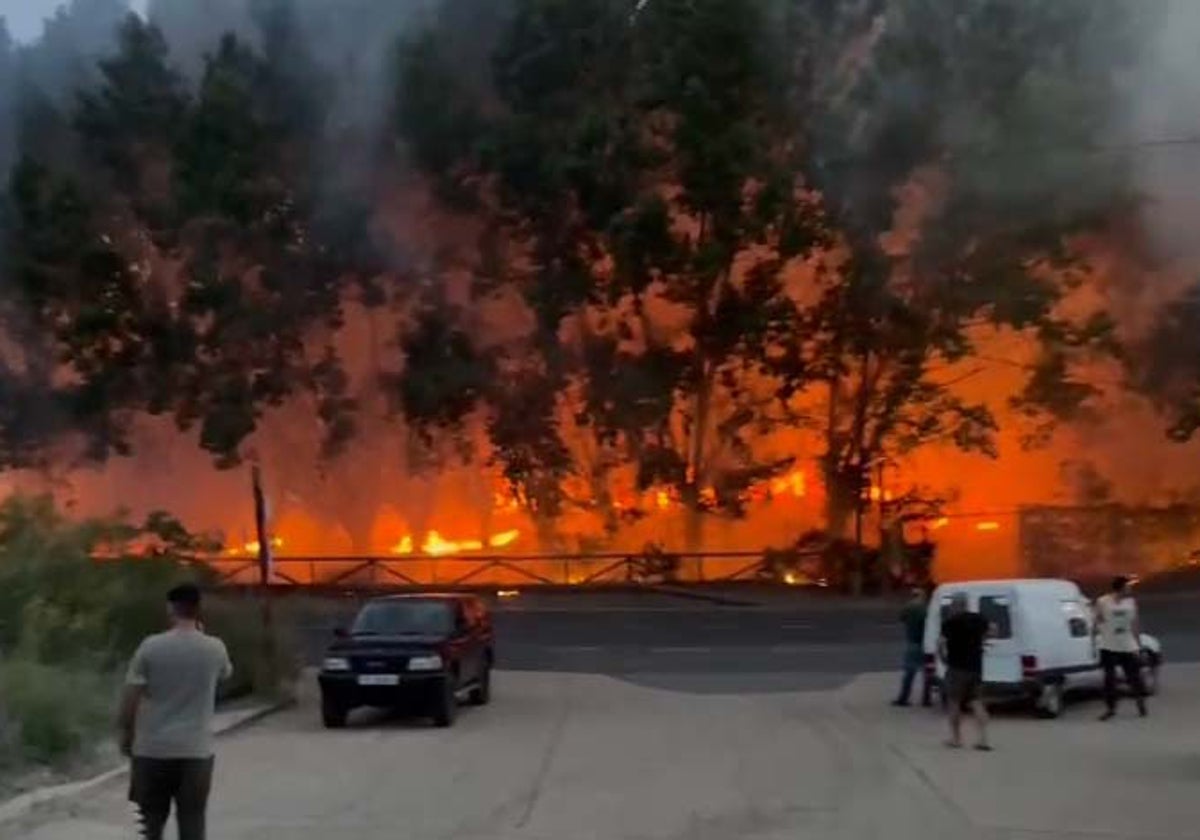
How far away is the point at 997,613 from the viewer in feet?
Result: 70.4

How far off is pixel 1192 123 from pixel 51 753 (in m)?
35.9

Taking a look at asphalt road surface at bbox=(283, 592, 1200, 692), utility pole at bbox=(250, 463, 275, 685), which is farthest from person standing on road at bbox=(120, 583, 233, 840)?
asphalt road surface at bbox=(283, 592, 1200, 692)

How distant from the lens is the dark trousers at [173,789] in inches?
350

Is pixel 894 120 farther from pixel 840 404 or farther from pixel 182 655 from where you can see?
pixel 182 655

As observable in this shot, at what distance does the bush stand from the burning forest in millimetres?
A: 28387

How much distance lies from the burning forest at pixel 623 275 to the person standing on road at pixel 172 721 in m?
36.0

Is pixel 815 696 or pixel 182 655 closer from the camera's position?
pixel 182 655

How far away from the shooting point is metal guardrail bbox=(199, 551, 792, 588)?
4853 centimetres

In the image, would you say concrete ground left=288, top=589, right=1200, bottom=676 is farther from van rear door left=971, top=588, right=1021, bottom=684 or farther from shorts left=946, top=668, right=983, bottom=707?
shorts left=946, top=668, right=983, bottom=707

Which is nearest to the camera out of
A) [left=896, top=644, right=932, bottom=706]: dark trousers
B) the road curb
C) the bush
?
the road curb

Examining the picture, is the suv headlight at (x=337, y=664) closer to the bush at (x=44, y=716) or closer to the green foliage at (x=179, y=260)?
the bush at (x=44, y=716)

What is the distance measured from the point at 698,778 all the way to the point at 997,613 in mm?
6571

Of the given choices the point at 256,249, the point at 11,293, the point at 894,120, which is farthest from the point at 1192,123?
the point at 11,293

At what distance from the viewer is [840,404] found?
48750 millimetres
